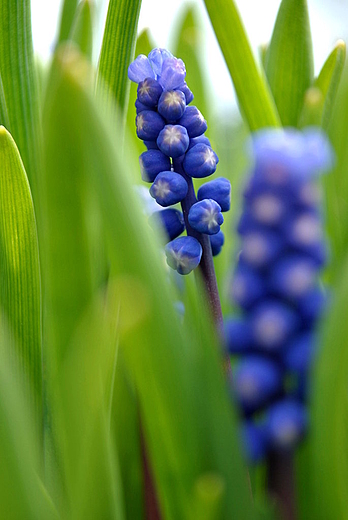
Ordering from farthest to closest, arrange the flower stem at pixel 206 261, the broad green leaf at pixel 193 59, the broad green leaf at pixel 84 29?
1. the broad green leaf at pixel 193 59
2. the broad green leaf at pixel 84 29
3. the flower stem at pixel 206 261

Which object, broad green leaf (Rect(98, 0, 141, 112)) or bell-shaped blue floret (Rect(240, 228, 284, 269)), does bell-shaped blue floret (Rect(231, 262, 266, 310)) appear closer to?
bell-shaped blue floret (Rect(240, 228, 284, 269))

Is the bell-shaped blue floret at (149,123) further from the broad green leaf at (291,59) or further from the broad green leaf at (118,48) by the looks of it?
the broad green leaf at (291,59)

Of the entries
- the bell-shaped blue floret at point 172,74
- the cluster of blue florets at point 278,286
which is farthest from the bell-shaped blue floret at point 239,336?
the bell-shaped blue floret at point 172,74

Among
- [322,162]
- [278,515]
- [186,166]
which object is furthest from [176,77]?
[278,515]

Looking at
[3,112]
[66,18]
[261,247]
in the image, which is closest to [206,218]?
[261,247]

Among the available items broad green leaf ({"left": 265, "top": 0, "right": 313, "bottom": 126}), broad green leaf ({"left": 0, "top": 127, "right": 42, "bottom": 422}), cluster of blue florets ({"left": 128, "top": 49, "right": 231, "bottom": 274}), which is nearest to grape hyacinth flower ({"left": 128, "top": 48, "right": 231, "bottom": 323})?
cluster of blue florets ({"left": 128, "top": 49, "right": 231, "bottom": 274})

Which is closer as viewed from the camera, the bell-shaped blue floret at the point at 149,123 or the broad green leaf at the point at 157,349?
the broad green leaf at the point at 157,349

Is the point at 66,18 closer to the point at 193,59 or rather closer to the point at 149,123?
the point at 193,59
